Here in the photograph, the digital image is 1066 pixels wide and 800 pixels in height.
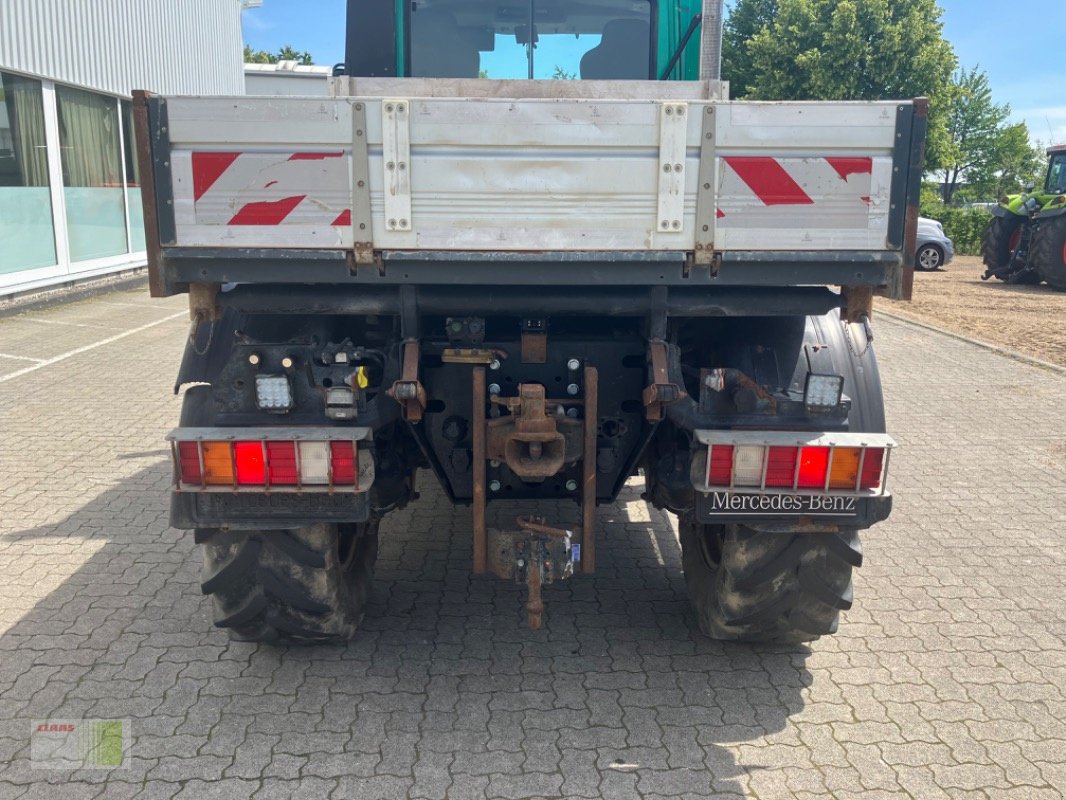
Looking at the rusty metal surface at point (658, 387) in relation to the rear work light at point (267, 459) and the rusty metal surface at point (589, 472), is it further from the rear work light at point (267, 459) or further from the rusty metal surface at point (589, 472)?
the rear work light at point (267, 459)

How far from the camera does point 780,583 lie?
3414 millimetres

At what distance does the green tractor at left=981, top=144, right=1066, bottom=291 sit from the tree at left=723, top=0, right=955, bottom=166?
12.3 meters

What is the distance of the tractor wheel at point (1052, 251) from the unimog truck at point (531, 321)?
16529 mm

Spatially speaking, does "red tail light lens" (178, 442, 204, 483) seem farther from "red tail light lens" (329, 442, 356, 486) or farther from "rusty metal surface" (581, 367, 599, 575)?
"rusty metal surface" (581, 367, 599, 575)

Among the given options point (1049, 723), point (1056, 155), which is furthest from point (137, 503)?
point (1056, 155)

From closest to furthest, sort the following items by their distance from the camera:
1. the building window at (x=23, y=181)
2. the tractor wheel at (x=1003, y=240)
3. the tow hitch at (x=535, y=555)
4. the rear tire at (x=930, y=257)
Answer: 1. the tow hitch at (x=535, y=555)
2. the building window at (x=23, y=181)
3. the tractor wheel at (x=1003, y=240)
4. the rear tire at (x=930, y=257)

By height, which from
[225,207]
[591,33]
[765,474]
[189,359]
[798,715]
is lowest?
[798,715]

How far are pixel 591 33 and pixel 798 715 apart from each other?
3.25 metres

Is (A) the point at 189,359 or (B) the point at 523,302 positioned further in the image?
(A) the point at 189,359

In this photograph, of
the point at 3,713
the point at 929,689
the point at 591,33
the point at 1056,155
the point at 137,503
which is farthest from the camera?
the point at 1056,155

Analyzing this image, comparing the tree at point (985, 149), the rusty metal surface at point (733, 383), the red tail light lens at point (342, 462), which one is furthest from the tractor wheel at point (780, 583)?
the tree at point (985, 149)

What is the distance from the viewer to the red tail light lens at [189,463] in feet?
9.84

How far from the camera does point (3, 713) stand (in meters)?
3.24

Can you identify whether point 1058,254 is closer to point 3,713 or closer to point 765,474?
point 765,474
